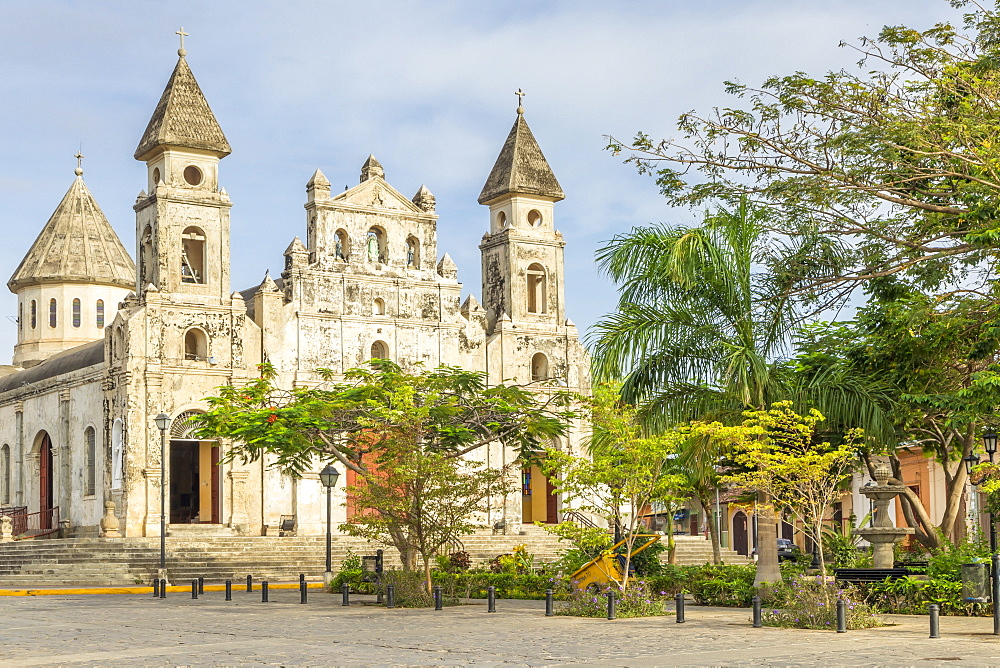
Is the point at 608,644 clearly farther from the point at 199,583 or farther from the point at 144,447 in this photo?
the point at 144,447

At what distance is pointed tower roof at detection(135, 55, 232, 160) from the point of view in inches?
1639

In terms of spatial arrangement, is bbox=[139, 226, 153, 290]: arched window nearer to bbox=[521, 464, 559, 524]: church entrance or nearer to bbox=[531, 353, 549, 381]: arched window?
bbox=[531, 353, 549, 381]: arched window

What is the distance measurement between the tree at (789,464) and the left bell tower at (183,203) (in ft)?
79.6

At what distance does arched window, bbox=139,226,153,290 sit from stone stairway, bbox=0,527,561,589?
8244 millimetres

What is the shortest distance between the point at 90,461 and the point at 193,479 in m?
4.94

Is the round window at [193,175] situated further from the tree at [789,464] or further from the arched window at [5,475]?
the tree at [789,464]

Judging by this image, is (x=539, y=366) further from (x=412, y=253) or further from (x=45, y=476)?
(x=45, y=476)

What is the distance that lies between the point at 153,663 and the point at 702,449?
10.9 meters

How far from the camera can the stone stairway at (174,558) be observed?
34.9 metres

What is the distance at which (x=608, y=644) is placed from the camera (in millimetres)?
17344

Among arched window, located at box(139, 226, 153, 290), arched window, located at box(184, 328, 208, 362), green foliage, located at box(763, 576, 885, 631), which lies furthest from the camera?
arched window, located at box(139, 226, 153, 290)

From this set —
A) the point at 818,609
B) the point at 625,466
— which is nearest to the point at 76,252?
the point at 625,466

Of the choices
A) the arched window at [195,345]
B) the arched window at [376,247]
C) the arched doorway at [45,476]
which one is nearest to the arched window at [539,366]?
the arched window at [376,247]

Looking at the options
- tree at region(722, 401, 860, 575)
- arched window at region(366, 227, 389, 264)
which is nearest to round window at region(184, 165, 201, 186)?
arched window at region(366, 227, 389, 264)
